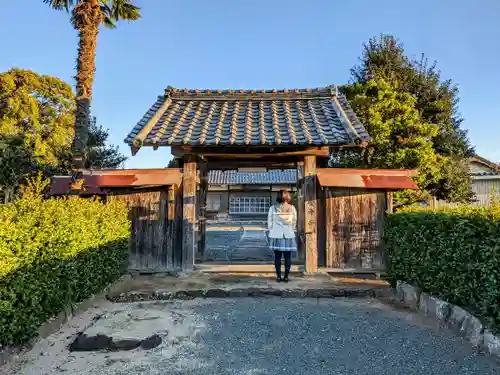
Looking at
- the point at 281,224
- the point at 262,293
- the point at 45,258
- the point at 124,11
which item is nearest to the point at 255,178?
the point at 124,11

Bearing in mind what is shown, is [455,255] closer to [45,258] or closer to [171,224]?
[45,258]

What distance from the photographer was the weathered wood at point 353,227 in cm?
747

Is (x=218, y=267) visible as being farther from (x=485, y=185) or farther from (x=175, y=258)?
(x=485, y=185)

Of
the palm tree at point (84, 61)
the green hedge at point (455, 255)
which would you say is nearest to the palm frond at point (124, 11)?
the palm tree at point (84, 61)

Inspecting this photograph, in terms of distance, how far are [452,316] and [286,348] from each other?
6.58 ft

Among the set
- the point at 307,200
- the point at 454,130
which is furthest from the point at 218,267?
the point at 454,130

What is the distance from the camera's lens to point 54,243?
4.12 metres

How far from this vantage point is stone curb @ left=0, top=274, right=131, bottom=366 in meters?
3.28

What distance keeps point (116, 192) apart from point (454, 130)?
43.8 feet

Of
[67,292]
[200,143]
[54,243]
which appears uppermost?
[200,143]

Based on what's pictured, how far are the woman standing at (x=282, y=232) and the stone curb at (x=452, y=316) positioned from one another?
6.38ft

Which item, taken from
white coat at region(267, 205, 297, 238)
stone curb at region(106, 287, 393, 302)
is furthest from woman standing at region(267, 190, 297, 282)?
stone curb at region(106, 287, 393, 302)

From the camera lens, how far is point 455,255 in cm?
410

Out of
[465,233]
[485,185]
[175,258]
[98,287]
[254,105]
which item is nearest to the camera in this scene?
[465,233]
